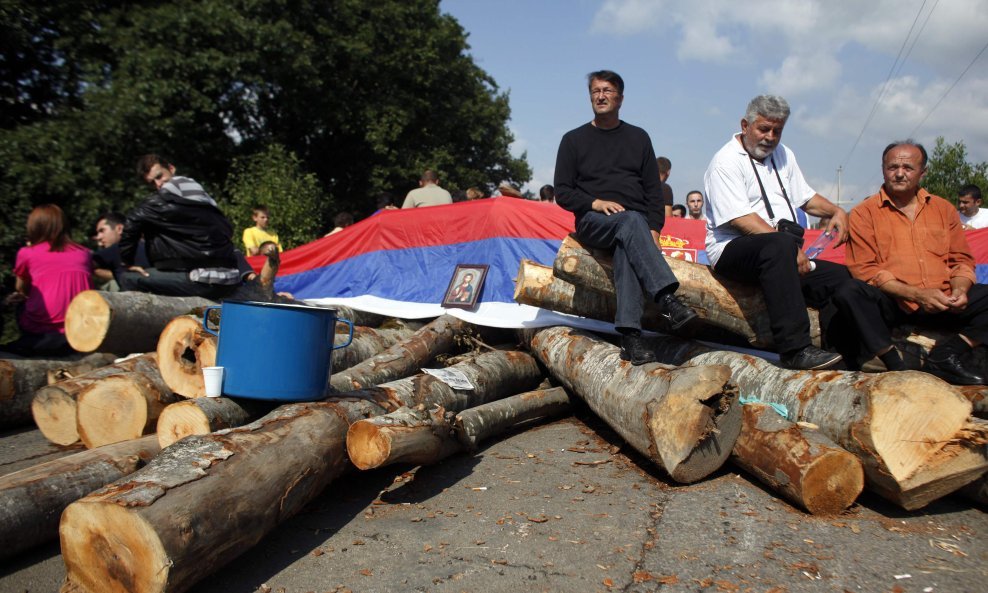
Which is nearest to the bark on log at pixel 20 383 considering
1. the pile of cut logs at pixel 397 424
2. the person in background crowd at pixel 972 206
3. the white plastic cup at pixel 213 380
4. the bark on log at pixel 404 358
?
the pile of cut logs at pixel 397 424

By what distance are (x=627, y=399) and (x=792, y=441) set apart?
98 centimetres

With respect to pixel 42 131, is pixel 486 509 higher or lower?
lower

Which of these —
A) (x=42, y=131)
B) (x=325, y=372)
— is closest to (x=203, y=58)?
(x=42, y=131)

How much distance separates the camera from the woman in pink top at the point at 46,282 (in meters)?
5.96

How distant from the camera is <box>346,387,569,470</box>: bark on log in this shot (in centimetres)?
346

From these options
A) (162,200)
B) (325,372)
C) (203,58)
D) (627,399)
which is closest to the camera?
(325,372)

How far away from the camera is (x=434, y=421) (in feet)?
12.5

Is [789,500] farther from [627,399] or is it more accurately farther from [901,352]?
[901,352]

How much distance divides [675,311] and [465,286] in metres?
2.99

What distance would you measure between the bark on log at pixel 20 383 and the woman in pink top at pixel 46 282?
0.29m

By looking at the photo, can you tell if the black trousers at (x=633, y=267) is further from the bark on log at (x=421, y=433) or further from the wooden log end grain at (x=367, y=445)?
the wooden log end grain at (x=367, y=445)

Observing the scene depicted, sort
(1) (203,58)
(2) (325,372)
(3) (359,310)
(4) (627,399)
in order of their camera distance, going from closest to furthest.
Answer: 1. (2) (325,372)
2. (4) (627,399)
3. (3) (359,310)
4. (1) (203,58)

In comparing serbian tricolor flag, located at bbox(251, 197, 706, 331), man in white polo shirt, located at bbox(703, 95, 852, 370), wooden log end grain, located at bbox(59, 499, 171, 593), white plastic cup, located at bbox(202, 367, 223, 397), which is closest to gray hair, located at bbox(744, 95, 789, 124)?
man in white polo shirt, located at bbox(703, 95, 852, 370)

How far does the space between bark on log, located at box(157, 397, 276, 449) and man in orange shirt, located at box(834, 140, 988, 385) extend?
3611 mm
